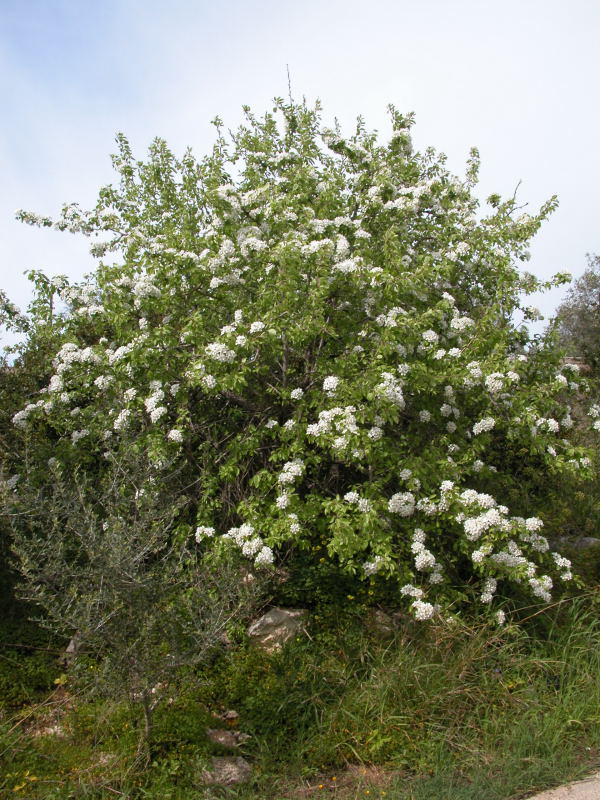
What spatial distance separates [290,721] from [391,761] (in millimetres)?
603

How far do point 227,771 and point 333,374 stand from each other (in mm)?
2408

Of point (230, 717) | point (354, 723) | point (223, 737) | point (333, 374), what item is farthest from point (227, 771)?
point (333, 374)

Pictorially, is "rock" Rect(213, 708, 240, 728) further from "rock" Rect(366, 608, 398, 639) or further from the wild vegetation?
"rock" Rect(366, 608, 398, 639)

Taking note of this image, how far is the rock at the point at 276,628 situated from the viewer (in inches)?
175

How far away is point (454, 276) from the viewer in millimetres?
5863

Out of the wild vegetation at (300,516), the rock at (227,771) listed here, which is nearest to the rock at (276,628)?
the wild vegetation at (300,516)

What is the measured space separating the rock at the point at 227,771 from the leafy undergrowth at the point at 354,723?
59mm

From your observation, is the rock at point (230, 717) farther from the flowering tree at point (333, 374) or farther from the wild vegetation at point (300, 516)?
the flowering tree at point (333, 374)

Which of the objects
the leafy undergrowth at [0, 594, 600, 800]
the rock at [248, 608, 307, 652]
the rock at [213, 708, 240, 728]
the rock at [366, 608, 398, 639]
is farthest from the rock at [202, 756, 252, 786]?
the rock at [366, 608, 398, 639]

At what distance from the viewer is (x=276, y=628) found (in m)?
4.50

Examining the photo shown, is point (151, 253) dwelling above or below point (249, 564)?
above

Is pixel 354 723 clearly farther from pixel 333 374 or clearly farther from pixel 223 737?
pixel 333 374

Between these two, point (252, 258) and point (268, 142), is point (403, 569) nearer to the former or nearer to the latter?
point (252, 258)

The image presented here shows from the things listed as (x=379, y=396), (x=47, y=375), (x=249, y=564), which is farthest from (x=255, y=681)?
(x=47, y=375)
